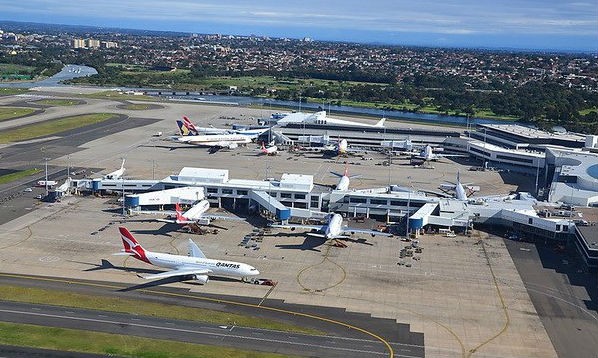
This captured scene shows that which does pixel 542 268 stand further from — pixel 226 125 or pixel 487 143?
pixel 226 125

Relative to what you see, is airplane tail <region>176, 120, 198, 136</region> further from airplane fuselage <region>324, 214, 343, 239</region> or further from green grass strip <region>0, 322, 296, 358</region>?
green grass strip <region>0, 322, 296, 358</region>

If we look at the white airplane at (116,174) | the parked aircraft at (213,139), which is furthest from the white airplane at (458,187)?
the white airplane at (116,174)

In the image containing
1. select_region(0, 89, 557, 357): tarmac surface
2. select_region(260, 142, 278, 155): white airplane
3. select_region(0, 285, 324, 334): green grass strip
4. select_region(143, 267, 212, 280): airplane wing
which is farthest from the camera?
select_region(260, 142, 278, 155): white airplane

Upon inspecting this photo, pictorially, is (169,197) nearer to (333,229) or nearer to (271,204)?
(271,204)

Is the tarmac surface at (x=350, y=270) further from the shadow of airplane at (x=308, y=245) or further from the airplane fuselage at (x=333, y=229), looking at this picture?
the airplane fuselage at (x=333, y=229)

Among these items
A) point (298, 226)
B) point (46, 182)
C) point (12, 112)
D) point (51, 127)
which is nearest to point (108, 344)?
point (298, 226)

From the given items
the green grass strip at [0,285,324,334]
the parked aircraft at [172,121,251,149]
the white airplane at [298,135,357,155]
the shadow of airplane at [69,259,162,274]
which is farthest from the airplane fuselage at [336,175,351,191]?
the parked aircraft at [172,121,251,149]
